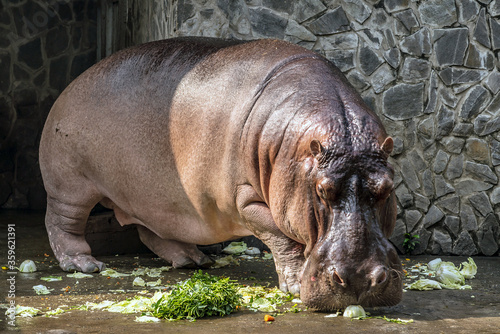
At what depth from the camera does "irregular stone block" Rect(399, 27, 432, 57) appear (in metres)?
6.86

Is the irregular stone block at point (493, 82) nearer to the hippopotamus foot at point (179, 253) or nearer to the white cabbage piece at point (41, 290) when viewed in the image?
the hippopotamus foot at point (179, 253)

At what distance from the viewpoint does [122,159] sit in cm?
568

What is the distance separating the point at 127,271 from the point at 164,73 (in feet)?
5.55

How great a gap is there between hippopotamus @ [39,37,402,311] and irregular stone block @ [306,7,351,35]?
5.07 ft

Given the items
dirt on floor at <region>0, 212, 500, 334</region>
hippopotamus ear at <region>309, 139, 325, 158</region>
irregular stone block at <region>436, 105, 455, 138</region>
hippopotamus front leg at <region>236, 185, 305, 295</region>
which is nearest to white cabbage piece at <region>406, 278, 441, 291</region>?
dirt on floor at <region>0, 212, 500, 334</region>

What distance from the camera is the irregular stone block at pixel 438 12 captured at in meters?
6.84

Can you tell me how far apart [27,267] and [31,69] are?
498cm

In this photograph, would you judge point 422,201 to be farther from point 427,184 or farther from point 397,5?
point 397,5

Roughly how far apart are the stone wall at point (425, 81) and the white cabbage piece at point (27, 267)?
2698 millimetres

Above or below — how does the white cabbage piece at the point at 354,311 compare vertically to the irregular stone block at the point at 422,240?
above

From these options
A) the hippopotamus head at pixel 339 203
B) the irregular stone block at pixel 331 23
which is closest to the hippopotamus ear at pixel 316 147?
the hippopotamus head at pixel 339 203

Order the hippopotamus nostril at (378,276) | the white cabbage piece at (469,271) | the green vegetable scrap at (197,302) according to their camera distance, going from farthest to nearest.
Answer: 1. the white cabbage piece at (469,271)
2. the green vegetable scrap at (197,302)
3. the hippopotamus nostril at (378,276)

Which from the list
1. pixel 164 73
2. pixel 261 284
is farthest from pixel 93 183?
pixel 261 284

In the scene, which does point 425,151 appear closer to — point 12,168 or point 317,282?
point 317,282
